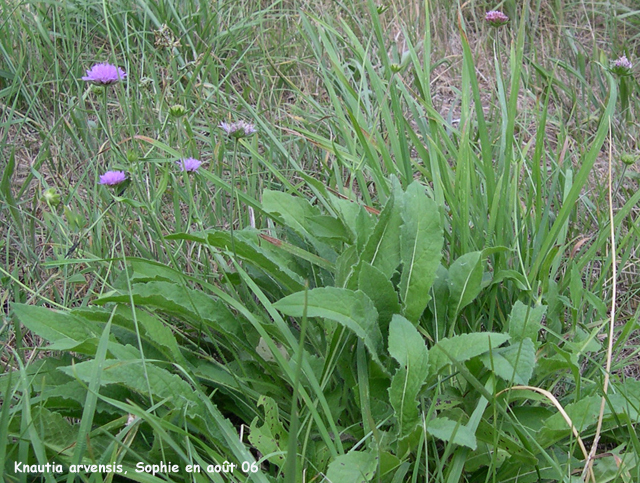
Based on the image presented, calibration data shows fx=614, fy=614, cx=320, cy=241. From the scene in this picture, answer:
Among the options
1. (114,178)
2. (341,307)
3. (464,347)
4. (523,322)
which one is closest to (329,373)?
(341,307)

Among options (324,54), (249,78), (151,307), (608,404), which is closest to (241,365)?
(151,307)

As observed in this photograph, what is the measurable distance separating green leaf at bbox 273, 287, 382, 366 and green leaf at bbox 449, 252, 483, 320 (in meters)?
0.23

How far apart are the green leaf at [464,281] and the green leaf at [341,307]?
231mm

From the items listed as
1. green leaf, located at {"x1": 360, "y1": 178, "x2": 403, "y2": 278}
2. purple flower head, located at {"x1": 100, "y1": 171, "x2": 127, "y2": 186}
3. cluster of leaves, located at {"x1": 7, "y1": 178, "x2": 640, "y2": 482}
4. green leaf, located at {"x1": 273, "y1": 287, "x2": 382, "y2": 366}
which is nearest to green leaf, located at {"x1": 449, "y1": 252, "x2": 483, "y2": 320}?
cluster of leaves, located at {"x1": 7, "y1": 178, "x2": 640, "y2": 482}

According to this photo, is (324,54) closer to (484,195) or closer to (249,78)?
(249,78)

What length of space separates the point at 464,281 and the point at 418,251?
0.12m

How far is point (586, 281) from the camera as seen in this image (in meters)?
1.60

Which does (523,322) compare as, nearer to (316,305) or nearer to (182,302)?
(316,305)

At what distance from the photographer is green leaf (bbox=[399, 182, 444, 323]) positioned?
1.27 m

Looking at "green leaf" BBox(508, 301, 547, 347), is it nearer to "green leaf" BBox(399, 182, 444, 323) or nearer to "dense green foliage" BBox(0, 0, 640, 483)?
"dense green foliage" BBox(0, 0, 640, 483)

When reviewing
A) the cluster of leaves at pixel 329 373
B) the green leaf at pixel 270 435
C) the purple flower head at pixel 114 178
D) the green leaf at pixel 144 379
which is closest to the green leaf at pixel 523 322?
the cluster of leaves at pixel 329 373

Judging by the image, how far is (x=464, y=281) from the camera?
1.31 meters

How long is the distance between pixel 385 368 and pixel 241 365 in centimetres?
29

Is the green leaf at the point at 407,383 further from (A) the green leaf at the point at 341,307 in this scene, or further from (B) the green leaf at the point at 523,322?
(B) the green leaf at the point at 523,322
